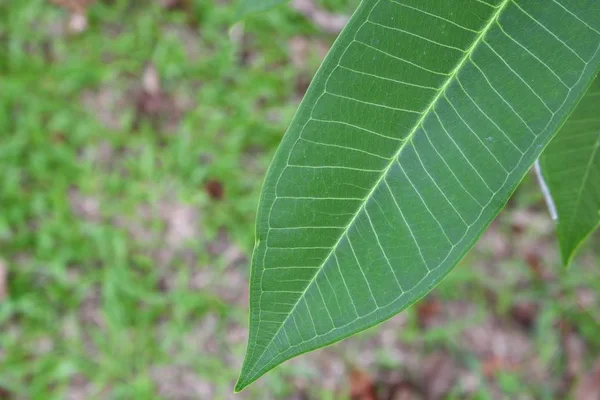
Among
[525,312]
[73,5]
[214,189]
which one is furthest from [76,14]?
[525,312]

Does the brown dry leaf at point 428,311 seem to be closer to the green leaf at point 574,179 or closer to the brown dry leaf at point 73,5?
the green leaf at point 574,179

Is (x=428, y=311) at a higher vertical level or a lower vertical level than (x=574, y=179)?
lower

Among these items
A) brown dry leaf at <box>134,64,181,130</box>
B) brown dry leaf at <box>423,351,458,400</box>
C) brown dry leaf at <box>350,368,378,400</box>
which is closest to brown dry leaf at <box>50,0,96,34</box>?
brown dry leaf at <box>134,64,181,130</box>

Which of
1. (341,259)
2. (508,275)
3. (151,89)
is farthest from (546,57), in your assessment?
(151,89)

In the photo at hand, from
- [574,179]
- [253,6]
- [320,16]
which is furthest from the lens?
[320,16]

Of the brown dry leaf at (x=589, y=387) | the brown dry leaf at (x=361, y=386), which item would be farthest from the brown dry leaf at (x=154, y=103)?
the brown dry leaf at (x=589, y=387)

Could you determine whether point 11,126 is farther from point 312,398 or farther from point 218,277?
point 312,398

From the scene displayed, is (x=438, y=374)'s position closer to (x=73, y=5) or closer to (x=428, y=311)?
(x=428, y=311)

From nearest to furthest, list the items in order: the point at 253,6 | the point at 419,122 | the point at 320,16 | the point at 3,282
→ the point at 419,122 < the point at 253,6 < the point at 3,282 < the point at 320,16
